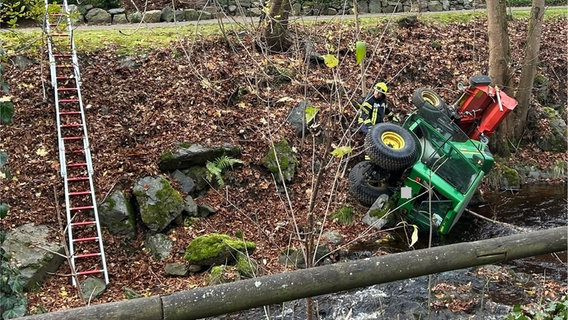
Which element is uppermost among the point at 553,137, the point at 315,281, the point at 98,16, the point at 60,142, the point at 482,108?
the point at 315,281

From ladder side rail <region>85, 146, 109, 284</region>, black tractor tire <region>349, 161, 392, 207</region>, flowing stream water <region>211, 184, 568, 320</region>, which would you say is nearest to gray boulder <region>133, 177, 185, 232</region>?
ladder side rail <region>85, 146, 109, 284</region>

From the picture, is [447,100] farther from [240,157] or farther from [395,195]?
[240,157]

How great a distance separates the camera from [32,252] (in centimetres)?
755

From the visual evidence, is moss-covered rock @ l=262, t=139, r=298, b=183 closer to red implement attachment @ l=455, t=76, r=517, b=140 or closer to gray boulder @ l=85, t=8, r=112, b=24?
red implement attachment @ l=455, t=76, r=517, b=140

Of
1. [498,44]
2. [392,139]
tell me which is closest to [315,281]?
[392,139]

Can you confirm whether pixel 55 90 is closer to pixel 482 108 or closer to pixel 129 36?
pixel 129 36

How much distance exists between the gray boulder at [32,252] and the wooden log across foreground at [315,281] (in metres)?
5.59

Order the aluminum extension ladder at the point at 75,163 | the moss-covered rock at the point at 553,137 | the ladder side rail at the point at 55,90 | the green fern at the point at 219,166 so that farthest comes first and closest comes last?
1. the moss-covered rock at the point at 553,137
2. the green fern at the point at 219,166
3. the ladder side rail at the point at 55,90
4. the aluminum extension ladder at the point at 75,163

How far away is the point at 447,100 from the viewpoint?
13.2 meters

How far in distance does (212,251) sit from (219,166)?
2073 millimetres

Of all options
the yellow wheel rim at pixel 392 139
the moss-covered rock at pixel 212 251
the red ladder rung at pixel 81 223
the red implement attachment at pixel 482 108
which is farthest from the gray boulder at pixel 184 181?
the red implement attachment at pixel 482 108

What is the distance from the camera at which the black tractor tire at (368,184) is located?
387 inches

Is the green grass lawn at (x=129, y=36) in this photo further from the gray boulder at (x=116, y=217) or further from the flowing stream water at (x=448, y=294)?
the flowing stream water at (x=448, y=294)

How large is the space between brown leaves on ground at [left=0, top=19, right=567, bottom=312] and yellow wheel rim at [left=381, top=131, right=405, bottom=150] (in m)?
0.69
